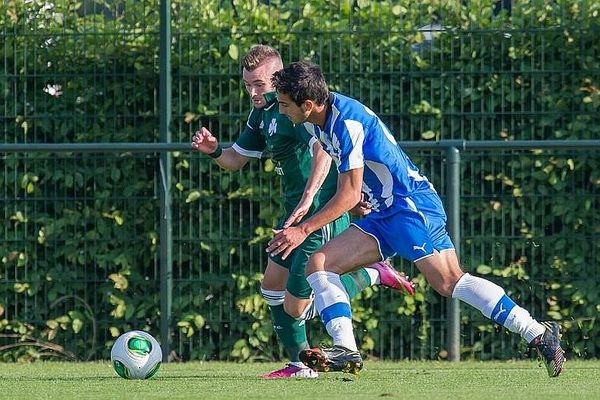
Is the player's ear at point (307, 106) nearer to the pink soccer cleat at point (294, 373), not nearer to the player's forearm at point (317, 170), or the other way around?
the player's forearm at point (317, 170)

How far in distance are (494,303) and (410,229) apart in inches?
23.2

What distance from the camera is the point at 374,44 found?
411 inches

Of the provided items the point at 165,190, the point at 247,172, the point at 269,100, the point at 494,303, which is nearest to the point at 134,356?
the point at 269,100

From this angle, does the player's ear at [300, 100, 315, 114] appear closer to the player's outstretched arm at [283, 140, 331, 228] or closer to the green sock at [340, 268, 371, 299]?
the player's outstretched arm at [283, 140, 331, 228]

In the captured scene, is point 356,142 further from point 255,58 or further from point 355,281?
point 355,281

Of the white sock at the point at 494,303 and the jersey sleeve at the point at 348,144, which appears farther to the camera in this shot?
the white sock at the point at 494,303

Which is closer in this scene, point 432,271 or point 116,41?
point 432,271

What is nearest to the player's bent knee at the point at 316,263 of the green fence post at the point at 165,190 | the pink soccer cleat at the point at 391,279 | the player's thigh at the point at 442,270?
the player's thigh at the point at 442,270

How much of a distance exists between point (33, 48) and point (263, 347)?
2787 mm

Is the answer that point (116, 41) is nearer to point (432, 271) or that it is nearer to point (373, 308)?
point (373, 308)

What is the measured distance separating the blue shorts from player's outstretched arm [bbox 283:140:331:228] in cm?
39

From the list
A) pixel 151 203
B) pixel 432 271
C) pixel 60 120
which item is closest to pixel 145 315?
pixel 151 203

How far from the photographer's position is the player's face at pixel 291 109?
7352 millimetres

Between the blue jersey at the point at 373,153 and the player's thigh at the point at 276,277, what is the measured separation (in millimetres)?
1073
